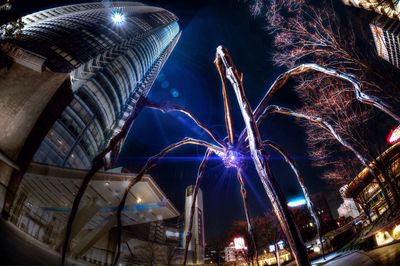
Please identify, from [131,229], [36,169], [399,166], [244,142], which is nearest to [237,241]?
[131,229]

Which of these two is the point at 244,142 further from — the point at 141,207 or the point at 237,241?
the point at 237,241

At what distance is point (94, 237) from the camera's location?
661 inches

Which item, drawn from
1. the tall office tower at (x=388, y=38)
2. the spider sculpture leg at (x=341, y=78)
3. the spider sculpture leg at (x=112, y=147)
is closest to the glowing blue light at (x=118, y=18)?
the tall office tower at (x=388, y=38)

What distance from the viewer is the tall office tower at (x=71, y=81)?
10602mm

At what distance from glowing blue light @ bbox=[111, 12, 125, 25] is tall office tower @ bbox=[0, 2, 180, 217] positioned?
32 cm

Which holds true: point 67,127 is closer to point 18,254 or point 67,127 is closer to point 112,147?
point 112,147

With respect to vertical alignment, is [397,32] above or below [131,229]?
above

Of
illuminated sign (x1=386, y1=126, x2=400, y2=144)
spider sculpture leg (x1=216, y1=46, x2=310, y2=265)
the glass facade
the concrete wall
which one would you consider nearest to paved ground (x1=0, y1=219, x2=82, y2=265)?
spider sculpture leg (x1=216, y1=46, x2=310, y2=265)

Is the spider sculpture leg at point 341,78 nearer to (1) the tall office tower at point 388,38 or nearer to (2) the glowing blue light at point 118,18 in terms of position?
(1) the tall office tower at point 388,38

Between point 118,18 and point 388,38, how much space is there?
62026mm

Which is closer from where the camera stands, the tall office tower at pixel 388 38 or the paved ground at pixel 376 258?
the paved ground at pixel 376 258

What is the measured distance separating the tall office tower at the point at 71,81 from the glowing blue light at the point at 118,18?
321mm

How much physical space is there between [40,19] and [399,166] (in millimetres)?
51545

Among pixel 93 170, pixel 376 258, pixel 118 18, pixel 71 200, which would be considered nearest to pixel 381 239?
pixel 376 258
